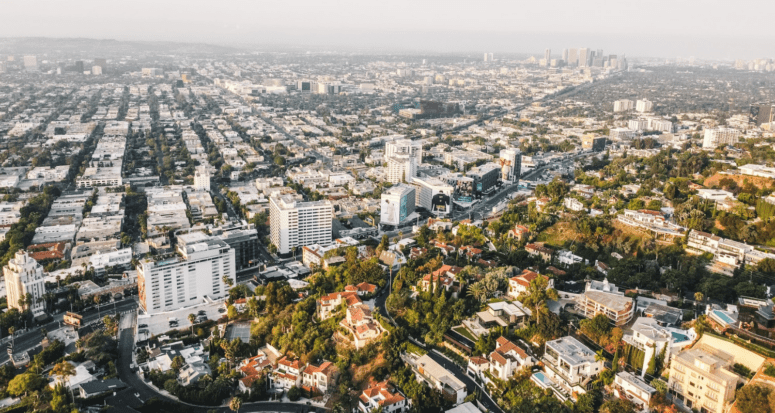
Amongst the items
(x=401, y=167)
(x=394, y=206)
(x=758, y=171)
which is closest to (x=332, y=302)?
(x=394, y=206)

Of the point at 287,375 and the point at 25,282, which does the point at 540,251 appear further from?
the point at 25,282

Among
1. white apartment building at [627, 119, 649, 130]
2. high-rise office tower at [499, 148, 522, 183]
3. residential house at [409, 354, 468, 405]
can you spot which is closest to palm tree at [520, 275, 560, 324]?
residential house at [409, 354, 468, 405]

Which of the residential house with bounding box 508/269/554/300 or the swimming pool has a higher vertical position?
the residential house with bounding box 508/269/554/300

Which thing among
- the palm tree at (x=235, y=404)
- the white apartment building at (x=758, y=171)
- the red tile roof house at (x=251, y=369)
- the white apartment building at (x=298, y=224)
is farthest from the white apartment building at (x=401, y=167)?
the palm tree at (x=235, y=404)

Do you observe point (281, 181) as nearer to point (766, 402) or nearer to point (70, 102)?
point (766, 402)

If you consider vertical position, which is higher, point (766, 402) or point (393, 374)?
point (766, 402)

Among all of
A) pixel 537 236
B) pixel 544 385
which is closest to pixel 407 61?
pixel 537 236

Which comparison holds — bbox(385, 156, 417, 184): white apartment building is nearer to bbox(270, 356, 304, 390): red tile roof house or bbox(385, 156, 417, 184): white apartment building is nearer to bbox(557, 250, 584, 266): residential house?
bbox(557, 250, 584, 266): residential house
